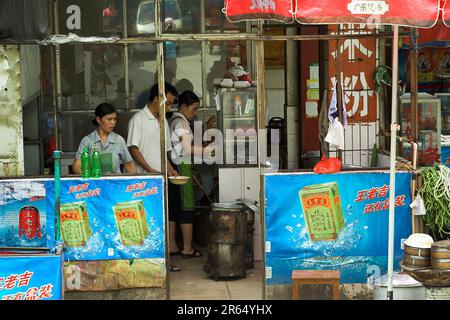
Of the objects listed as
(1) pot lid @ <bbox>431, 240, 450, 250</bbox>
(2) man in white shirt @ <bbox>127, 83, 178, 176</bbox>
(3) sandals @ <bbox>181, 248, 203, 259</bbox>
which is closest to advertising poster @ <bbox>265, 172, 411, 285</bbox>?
(1) pot lid @ <bbox>431, 240, 450, 250</bbox>

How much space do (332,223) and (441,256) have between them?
1.37 metres

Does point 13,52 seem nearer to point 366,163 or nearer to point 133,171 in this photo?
point 133,171

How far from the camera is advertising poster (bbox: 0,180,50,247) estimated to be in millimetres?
9375

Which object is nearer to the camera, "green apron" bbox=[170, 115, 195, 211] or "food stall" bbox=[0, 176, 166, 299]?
"food stall" bbox=[0, 176, 166, 299]

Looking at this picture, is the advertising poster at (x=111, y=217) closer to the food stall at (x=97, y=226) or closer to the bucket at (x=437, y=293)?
the food stall at (x=97, y=226)

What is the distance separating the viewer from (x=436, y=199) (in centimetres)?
952

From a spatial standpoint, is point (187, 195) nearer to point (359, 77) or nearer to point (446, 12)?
point (359, 77)

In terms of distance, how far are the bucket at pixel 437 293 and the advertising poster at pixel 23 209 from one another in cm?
383

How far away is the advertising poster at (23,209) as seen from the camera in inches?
369

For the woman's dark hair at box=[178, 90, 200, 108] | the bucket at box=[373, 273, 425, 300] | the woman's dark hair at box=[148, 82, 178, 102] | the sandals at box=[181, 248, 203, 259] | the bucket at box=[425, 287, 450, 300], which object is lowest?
the sandals at box=[181, 248, 203, 259]

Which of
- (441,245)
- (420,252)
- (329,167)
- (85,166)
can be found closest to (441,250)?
(441,245)

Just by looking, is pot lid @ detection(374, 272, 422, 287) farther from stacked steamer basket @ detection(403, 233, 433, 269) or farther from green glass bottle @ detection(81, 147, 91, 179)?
green glass bottle @ detection(81, 147, 91, 179)

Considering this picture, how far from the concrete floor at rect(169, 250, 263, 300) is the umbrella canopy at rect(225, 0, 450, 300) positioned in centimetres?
241
